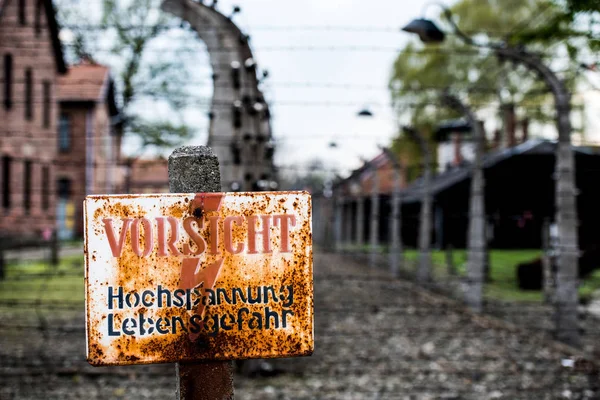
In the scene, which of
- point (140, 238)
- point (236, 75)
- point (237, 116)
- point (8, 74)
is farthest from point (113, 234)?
point (8, 74)

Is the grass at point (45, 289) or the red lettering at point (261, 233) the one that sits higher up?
the red lettering at point (261, 233)

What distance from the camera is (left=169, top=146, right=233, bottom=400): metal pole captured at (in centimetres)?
173

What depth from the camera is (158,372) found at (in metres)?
6.11

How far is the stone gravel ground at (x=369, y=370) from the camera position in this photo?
5461 millimetres

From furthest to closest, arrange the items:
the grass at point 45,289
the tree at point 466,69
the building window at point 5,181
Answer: the tree at point 466,69
the building window at point 5,181
the grass at point 45,289

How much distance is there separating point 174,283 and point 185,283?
3cm

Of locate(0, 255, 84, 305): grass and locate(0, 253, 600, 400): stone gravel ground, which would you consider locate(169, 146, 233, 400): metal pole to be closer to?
locate(0, 253, 600, 400): stone gravel ground

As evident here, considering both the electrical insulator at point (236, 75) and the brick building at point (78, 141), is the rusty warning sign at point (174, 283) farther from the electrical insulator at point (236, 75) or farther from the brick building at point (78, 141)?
the brick building at point (78, 141)

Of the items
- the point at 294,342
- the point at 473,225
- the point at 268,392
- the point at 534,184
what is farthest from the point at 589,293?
the point at 534,184

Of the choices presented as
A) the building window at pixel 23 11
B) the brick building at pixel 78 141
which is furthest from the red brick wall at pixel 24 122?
the brick building at pixel 78 141

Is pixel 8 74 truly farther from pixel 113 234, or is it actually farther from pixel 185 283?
pixel 185 283

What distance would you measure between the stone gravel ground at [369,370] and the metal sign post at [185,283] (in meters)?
3.58

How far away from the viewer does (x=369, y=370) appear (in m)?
6.20

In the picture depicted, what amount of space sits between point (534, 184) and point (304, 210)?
25.4m
